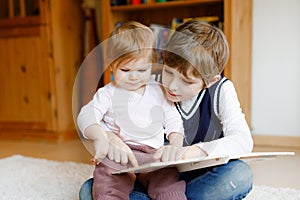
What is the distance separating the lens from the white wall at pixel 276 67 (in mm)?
1810

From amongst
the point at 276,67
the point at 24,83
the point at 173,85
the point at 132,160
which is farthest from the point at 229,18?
the point at 24,83

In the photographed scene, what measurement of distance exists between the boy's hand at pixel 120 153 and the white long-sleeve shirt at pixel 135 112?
0.04 meters

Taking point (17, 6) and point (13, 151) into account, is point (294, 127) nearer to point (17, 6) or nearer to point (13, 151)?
point (13, 151)

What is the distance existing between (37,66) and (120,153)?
1.50 meters

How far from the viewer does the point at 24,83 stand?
218cm

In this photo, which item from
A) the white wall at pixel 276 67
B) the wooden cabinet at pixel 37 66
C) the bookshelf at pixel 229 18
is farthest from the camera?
the wooden cabinet at pixel 37 66

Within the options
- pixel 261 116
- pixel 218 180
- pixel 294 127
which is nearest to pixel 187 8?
pixel 261 116

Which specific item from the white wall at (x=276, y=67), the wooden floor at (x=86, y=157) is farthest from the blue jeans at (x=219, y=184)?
the white wall at (x=276, y=67)

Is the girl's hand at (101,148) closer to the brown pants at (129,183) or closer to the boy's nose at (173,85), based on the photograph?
the brown pants at (129,183)

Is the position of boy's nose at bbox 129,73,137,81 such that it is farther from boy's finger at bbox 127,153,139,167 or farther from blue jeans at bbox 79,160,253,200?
blue jeans at bbox 79,160,253,200

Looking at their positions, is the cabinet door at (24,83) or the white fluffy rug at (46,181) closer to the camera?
the white fluffy rug at (46,181)

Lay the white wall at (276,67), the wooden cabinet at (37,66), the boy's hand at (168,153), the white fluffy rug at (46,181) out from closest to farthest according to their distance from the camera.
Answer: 1. the boy's hand at (168,153)
2. the white fluffy rug at (46,181)
3. the white wall at (276,67)
4. the wooden cabinet at (37,66)

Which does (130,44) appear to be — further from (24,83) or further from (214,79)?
(24,83)

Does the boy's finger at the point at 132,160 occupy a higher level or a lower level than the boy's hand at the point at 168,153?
lower
